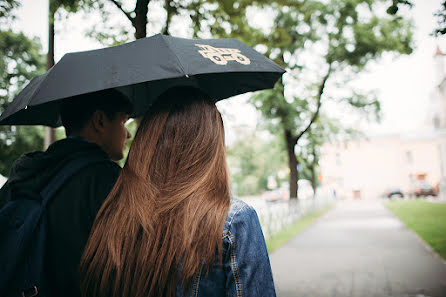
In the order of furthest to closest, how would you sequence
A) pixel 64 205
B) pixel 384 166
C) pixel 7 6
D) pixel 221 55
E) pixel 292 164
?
pixel 384 166, pixel 292 164, pixel 7 6, pixel 221 55, pixel 64 205

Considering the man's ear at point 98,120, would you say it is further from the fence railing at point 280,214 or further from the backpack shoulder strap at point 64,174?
the fence railing at point 280,214

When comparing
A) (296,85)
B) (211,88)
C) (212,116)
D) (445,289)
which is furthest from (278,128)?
(212,116)

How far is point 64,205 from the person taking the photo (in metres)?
1.65

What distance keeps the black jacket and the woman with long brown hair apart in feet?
0.68

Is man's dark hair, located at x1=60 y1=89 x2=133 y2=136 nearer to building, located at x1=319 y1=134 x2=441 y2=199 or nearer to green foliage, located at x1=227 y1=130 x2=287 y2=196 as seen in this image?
building, located at x1=319 y1=134 x2=441 y2=199

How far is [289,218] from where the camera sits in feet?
54.0

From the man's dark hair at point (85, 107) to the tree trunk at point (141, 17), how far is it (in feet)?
8.68

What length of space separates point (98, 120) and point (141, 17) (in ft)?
9.35

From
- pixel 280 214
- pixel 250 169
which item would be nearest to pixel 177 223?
pixel 280 214

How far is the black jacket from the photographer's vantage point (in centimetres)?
163

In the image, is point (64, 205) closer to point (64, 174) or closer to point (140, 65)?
point (64, 174)

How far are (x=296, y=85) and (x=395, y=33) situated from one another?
4734 mm

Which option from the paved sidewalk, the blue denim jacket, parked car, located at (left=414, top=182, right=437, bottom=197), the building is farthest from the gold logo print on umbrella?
the building

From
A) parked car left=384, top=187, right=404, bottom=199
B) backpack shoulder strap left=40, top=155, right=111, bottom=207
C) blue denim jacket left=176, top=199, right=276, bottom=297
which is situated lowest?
parked car left=384, top=187, right=404, bottom=199
